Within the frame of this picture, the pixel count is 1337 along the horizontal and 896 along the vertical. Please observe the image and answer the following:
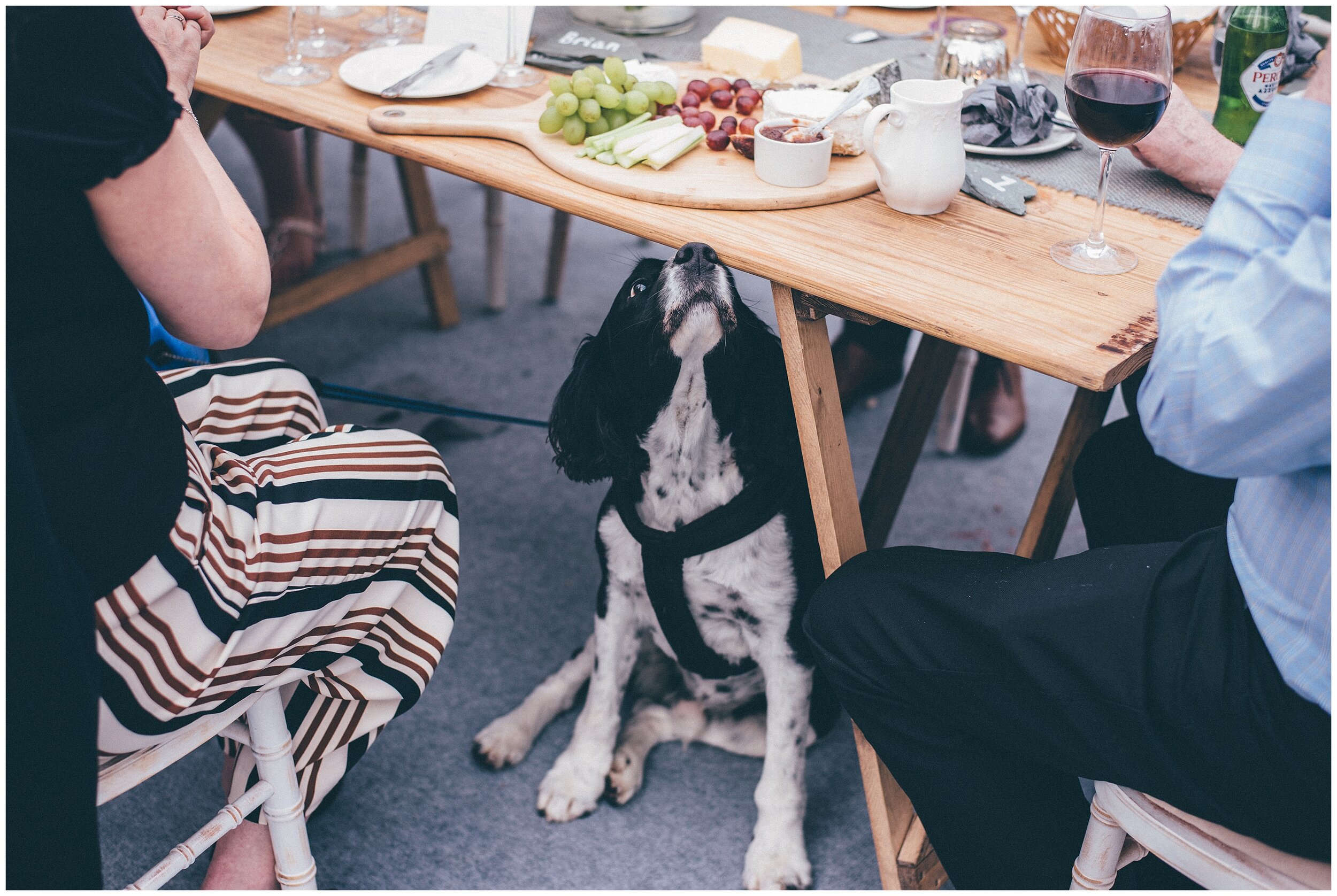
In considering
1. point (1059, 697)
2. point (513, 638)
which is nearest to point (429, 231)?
point (513, 638)

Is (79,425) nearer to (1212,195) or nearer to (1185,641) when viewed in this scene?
(1185,641)

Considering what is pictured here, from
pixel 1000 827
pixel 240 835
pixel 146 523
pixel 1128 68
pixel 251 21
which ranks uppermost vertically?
pixel 1128 68

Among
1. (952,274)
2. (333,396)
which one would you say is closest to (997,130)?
(952,274)

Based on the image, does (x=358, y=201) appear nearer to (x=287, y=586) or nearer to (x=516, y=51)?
(x=516, y=51)

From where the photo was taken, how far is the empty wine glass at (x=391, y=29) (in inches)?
69.7

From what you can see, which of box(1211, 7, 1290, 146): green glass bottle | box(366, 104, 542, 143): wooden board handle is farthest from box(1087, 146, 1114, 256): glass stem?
box(366, 104, 542, 143): wooden board handle

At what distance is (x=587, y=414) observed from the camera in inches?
51.9

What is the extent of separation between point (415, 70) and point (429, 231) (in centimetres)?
112

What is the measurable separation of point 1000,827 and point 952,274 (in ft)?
1.98

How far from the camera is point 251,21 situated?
1.89 meters

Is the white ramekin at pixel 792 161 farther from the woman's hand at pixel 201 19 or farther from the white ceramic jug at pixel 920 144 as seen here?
the woman's hand at pixel 201 19

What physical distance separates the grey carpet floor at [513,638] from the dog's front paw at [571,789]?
0.07 feet

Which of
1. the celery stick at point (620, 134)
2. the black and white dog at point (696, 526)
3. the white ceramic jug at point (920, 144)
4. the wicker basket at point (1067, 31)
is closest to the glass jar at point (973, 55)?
the wicker basket at point (1067, 31)

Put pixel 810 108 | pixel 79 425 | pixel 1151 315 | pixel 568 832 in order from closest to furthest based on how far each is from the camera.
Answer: pixel 79 425 < pixel 1151 315 < pixel 810 108 < pixel 568 832
